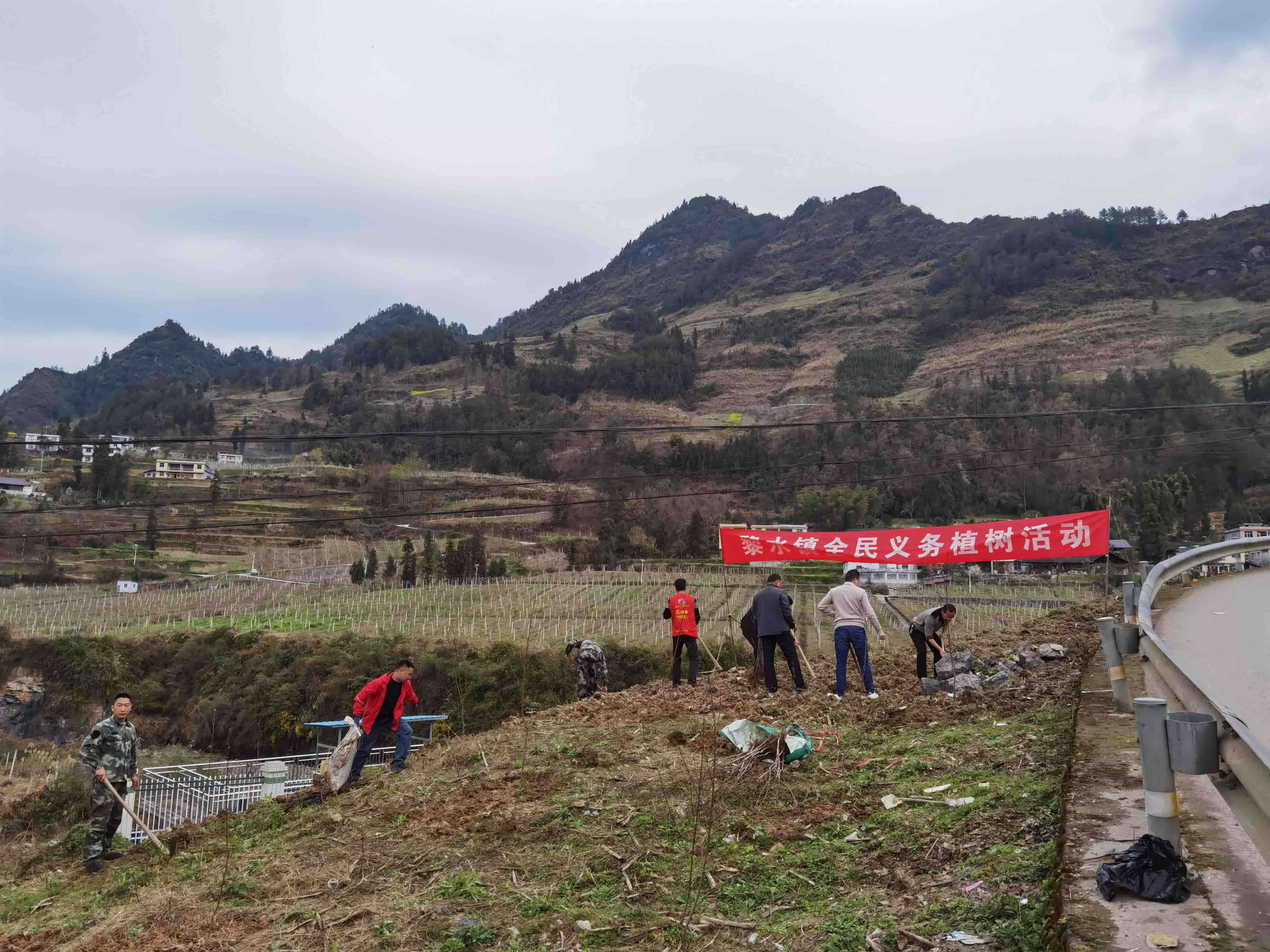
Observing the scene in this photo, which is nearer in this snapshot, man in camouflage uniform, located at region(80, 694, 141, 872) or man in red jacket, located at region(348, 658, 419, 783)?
man in camouflage uniform, located at region(80, 694, 141, 872)

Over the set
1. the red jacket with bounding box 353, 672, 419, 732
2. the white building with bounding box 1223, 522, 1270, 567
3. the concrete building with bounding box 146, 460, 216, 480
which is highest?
the concrete building with bounding box 146, 460, 216, 480

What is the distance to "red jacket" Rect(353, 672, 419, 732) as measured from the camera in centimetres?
835

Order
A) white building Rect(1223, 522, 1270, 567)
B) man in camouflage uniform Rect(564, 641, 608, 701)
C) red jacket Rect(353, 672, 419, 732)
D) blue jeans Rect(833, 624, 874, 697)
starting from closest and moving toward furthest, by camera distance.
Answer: red jacket Rect(353, 672, 419, 732) < blue jeans Rect(833, 624, 874, 697) < man in camouflage uniform Rect(564, 641, 608, 701) < white building Rect(1223, 522, 1270, 567)

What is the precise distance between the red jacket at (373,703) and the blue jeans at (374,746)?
0.18ft

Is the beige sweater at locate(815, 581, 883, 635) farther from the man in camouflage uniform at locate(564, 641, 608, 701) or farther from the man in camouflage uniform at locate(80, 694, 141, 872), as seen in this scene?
the man in camouflage uniform at locate(80, 694, 141, 872)

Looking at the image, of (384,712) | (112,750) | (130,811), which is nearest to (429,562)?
(384,712)

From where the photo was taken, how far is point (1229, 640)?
9305 millimetres

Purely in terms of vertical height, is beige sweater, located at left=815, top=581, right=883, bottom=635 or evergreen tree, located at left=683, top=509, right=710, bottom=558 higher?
beige sweater, located at left=815, top=581, right=883, bottom=635

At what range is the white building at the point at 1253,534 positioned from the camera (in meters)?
24.0

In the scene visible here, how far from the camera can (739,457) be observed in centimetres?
8631

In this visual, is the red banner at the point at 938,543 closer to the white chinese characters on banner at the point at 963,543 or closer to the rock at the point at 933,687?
the white chinese characters on banner at the point at 963,543

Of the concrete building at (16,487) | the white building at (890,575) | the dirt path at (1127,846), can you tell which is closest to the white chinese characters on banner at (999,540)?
the dirt path at (1127,846)

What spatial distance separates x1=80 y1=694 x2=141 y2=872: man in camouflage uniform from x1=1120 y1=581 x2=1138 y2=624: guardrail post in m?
8.09

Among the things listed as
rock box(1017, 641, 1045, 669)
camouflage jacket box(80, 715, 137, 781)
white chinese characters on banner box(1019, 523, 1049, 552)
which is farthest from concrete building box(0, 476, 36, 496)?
rock box(1017, 641, 1045, 669)
